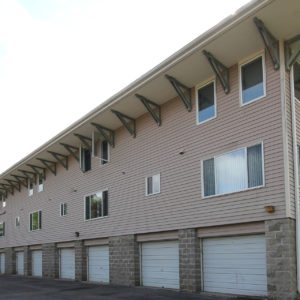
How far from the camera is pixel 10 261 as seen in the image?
32781 millimetres

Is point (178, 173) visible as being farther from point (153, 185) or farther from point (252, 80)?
point (252, 80)

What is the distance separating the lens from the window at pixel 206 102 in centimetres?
1517

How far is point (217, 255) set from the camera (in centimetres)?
1458

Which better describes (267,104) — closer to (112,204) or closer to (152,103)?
(152,103)

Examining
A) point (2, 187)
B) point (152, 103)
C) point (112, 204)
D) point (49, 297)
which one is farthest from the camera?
point (2, 187)

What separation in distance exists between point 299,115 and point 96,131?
1072cm

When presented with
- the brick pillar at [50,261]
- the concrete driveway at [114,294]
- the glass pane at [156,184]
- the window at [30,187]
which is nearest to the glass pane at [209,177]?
the glass pane at [156,184]

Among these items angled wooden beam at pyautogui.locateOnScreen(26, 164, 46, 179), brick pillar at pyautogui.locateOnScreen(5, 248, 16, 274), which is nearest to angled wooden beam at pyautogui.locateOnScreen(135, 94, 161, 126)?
angled wooden beam at pyautogui.locateOnScreen(26, 164, 46, 179)

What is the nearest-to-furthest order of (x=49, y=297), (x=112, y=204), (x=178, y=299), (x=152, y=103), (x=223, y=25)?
(x=223, y=25) < (x=178, y=299) < (x=49, y=297) < (x=152, y=103) < (x=112, y=204)

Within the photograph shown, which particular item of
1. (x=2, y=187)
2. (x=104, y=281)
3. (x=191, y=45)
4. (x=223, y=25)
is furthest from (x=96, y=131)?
(x=2, y=187)

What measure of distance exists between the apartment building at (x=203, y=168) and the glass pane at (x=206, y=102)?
42 millimetres

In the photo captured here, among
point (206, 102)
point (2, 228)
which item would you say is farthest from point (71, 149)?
point (2, 228)

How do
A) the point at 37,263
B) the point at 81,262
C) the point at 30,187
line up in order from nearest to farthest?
the point at 81,262
the point at 37,263
the point at 30,187

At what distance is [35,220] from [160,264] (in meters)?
14.5
